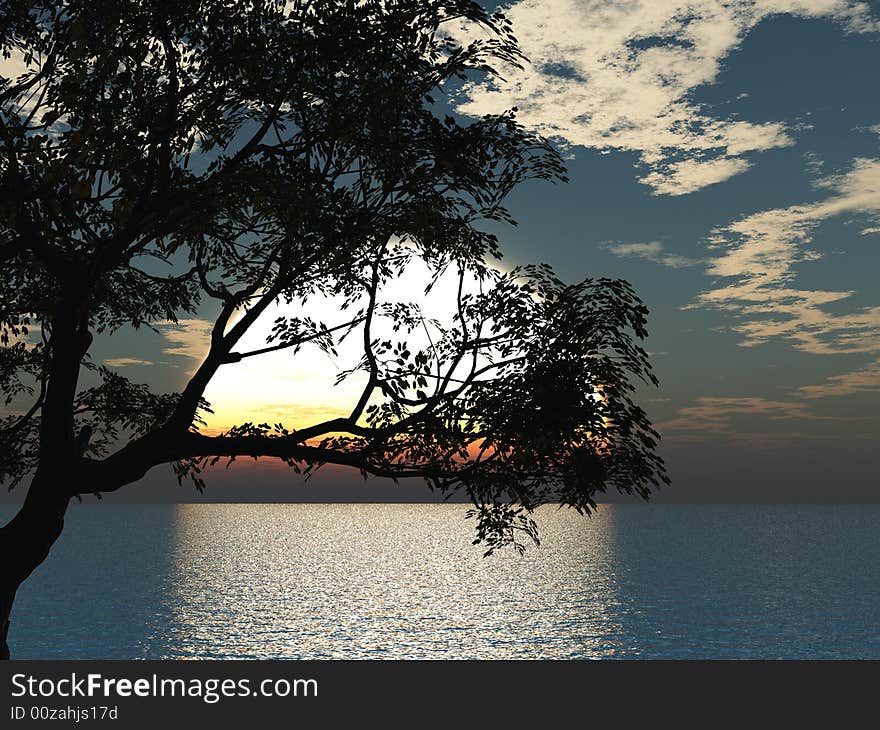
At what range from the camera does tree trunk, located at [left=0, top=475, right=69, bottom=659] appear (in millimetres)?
15562

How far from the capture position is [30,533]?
615 inches

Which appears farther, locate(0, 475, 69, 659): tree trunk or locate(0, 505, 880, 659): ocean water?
locate(0, 505, 880, 659): ocean water

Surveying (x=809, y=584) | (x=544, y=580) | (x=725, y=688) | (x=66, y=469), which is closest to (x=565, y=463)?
(x=725, y=688)

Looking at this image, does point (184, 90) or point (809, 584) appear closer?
point (184, 90)

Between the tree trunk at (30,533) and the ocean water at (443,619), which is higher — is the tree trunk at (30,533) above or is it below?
above

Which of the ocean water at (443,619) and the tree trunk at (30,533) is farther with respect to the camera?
the ocean water at (443,619)

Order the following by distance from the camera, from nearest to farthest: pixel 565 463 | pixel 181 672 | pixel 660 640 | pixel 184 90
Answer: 1. pixel 181 672
2. pixel 184 90
3. pixel 565 463
4. pixel 660 640

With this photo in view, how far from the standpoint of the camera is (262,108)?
601 inches

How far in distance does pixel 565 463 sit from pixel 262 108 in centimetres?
841

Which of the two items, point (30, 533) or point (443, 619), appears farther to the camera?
point (443, 619)

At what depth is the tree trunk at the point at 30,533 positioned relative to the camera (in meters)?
15.6

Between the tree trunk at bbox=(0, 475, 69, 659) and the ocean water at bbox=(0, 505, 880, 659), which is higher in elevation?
the tree trunk at bbox=(0, 475, 69, 659)

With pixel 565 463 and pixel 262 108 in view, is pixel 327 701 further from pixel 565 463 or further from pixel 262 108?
pixel 262 108

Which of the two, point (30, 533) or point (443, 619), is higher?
point (30, 533)
